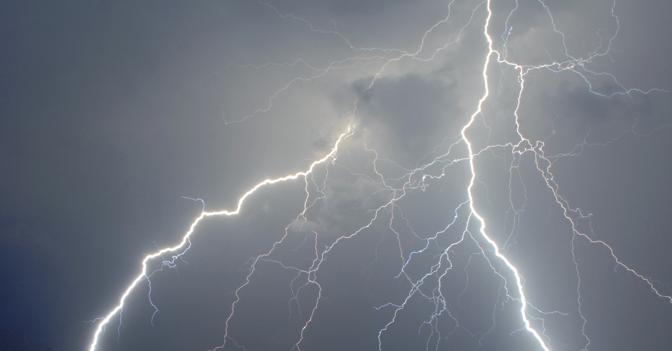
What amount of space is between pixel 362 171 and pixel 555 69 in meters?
5.21

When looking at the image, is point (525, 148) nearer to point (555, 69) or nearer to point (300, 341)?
point (555, 69)

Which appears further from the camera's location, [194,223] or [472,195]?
[194,223]

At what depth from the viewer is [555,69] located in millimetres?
9625

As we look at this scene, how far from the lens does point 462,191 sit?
10281 millimetres

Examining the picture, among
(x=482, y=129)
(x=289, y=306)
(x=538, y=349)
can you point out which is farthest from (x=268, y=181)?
(x=538, y=349)

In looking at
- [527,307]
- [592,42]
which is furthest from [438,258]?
[592,42]

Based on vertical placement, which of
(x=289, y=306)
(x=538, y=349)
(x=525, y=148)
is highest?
(x=525, y=148)

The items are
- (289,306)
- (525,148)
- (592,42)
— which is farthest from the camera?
(289,306)

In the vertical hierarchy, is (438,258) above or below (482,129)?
below

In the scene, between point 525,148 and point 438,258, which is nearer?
point 525,148

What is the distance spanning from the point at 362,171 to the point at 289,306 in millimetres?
4451

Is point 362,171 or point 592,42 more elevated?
point 592,42

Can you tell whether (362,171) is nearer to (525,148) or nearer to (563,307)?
(525,148)

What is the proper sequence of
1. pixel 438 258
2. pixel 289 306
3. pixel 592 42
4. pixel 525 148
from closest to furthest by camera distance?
1. pixel 592 42
2. pixel 525 148
3. pixel 438 258
4. pixel 289 306
